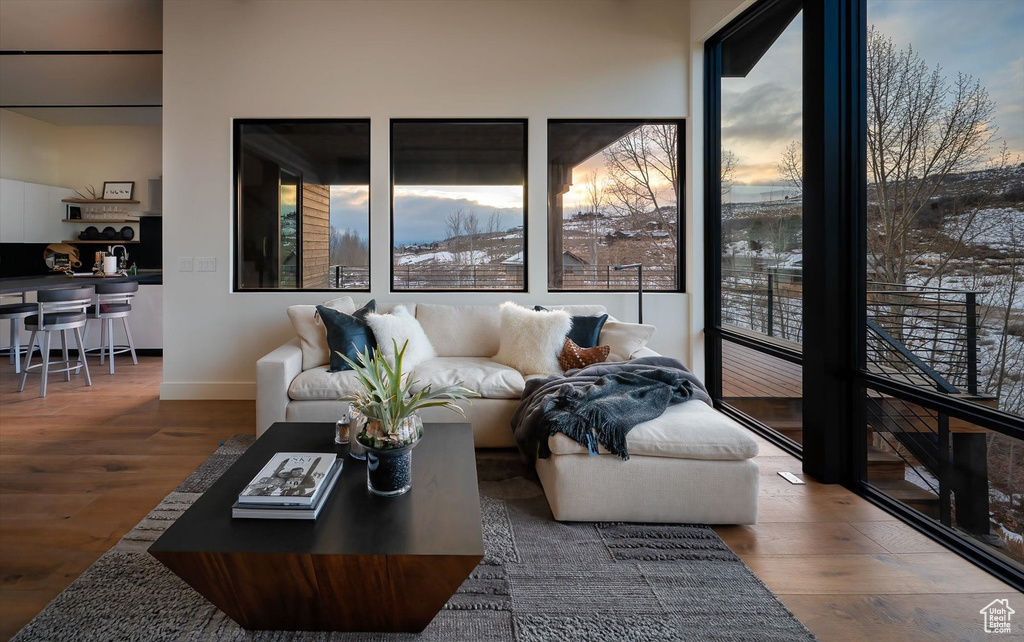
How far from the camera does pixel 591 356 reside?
3.67 m

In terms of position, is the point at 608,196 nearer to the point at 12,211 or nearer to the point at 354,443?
the point at 354,443

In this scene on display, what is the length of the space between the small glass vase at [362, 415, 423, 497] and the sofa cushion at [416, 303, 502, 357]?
7.14 ft

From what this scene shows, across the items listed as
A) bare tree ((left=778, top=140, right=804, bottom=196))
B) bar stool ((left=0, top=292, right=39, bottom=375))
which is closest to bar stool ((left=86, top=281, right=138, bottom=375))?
bar stool ((left=0, top=292, right=39, bottom=375))

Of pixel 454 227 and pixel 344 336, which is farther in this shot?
pixel 454 227

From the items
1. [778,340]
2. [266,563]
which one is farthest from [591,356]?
[266,563]

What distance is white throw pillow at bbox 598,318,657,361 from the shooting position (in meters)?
3.73

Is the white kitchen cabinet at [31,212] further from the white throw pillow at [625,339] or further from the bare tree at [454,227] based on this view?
the white throw pillow at [625,339]

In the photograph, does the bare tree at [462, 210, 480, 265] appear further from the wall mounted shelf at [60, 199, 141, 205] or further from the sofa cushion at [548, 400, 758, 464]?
the wall mounted shelf at [60, 199, 141, 205]

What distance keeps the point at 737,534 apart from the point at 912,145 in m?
1.93

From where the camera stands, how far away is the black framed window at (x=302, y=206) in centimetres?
464

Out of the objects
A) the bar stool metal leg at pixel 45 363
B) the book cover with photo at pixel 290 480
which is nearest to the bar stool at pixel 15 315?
the bar stool metal leg at pixel 45 363

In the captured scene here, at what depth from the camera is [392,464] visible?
1.92 m

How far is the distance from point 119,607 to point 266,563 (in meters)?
0.77

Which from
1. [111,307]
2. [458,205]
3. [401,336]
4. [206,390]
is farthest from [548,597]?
[111,307]
